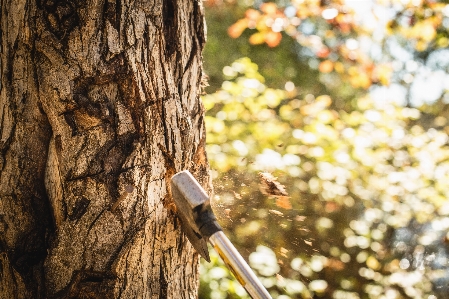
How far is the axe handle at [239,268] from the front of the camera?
126 centimetres

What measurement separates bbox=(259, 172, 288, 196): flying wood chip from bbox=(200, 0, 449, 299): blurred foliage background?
0.15 feet

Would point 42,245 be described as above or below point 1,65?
below

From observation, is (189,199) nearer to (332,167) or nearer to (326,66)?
(332,167)

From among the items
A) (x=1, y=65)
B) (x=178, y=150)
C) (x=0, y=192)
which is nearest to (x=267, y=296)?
(x=178, y=150)

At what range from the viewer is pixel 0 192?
4.60 ft

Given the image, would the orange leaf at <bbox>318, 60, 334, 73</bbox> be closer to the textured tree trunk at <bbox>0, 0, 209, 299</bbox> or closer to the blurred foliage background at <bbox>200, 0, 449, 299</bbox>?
the blurred foliage background at <bbox>200, 0, 449, 299</bbox>

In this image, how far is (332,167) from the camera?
3.37 metres

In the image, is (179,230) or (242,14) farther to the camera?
(242,14)

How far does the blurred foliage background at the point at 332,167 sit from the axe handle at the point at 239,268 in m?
1.23

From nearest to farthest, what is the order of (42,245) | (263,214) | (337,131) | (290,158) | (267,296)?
1. (267,296)
2. (42,245)
3. (290,158)
4. (263,214)
5. (337,131)

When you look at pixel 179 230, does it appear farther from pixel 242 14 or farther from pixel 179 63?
pixel 242 14

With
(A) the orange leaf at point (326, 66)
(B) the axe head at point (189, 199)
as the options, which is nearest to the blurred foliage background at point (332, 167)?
(A) the orange leaf at point (326, 66)

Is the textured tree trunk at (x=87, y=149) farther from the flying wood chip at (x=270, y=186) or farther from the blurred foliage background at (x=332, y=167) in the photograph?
the flying wood chip at (x=270, y=186)

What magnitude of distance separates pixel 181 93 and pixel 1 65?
29.4 inches
